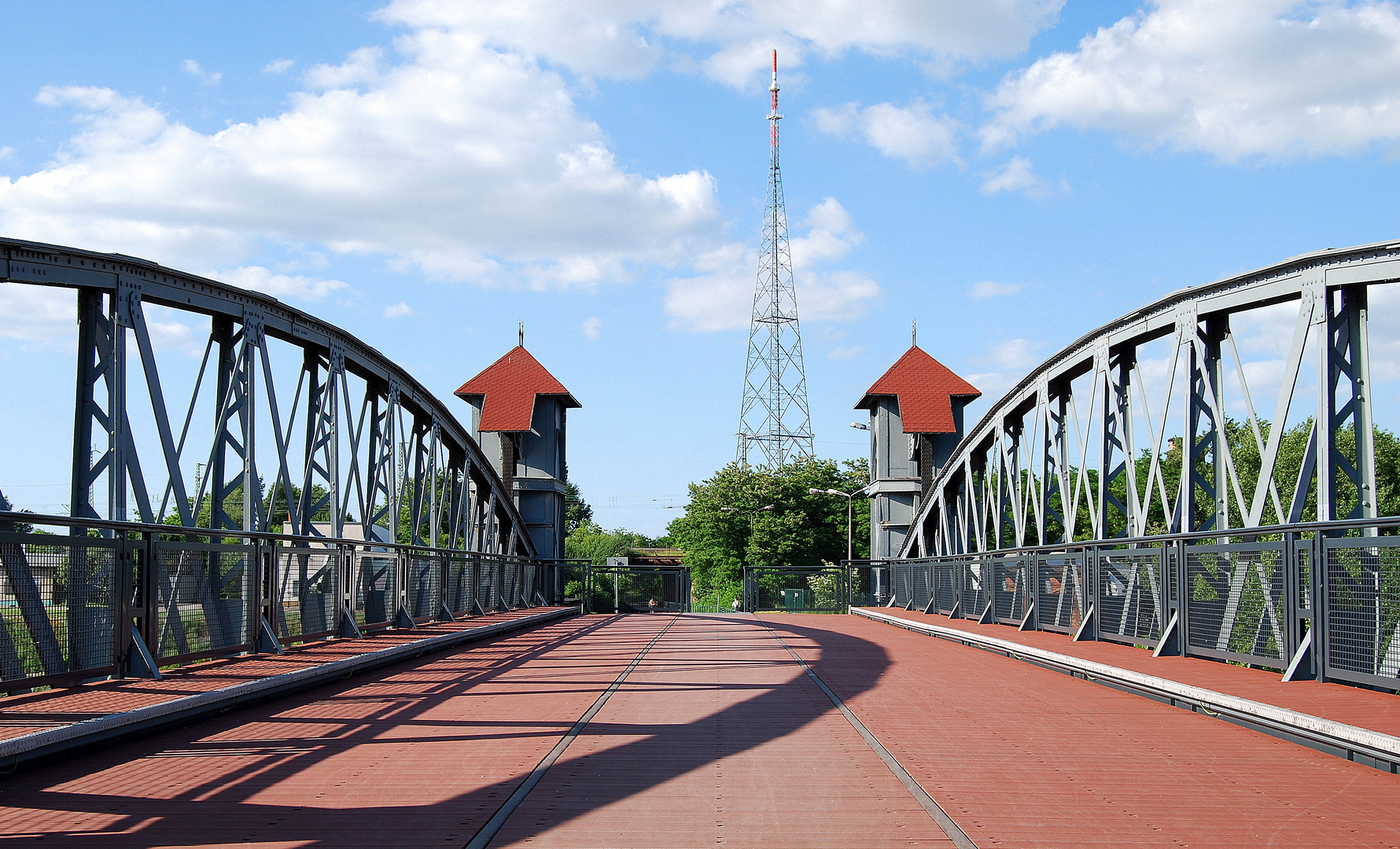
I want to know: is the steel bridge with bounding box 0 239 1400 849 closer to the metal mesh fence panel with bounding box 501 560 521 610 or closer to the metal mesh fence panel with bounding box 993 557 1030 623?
the metal mesh fence panel with bounding box 993 557 1030 623

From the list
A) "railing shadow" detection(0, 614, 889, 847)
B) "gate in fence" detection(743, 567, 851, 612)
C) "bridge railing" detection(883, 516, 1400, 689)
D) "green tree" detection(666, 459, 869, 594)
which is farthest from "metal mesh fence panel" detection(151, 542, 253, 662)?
"green tree" detection(666, 459, 869, 594)

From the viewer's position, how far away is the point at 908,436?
45812 mm

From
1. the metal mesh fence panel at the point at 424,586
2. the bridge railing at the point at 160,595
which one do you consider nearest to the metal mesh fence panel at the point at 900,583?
the metal mesh fence panel at the point at 424,586

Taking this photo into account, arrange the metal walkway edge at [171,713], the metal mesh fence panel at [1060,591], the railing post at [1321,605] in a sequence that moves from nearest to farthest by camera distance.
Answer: the metal walkway edge at [171,713], the railing post at [1321,605], the metal mesh fence panel at [1060,591]

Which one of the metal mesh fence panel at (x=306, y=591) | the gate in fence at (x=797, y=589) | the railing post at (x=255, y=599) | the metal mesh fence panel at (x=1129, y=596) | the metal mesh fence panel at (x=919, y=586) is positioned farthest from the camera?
the gate in fence at (x=797, y=589)

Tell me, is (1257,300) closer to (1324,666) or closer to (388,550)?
(1324,666)

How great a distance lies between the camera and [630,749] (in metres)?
8.30

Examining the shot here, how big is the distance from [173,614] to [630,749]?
5.35 metres

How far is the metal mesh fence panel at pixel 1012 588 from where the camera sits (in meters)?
20.7

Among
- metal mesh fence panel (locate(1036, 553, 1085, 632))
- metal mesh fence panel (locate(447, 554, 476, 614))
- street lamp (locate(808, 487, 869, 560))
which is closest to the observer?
metal mesh fence panel (locate(1036, 553, 1085, 632))

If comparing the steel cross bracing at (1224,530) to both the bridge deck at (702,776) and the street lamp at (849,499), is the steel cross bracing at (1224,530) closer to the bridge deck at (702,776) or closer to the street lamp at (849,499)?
the bridge deck at (702,776)

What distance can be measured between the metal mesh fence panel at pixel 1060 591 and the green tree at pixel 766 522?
4501 cm

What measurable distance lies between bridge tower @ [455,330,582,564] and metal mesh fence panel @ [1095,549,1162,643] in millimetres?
29331

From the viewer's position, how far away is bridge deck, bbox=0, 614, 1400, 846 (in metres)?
5.77
